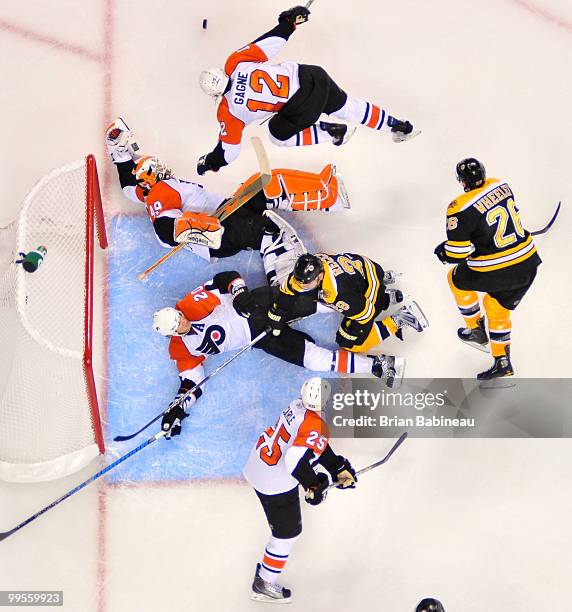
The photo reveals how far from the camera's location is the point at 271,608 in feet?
14.7

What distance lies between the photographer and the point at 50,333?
3.97 m

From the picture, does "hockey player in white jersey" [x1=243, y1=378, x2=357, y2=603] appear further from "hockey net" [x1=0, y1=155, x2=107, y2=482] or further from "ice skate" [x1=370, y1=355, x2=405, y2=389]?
"hockey net" [x1=0, y1=155, x2=107, y2=482]

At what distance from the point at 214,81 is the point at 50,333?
144 centimetres

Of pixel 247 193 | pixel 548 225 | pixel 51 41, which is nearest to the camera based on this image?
pixel 247 193

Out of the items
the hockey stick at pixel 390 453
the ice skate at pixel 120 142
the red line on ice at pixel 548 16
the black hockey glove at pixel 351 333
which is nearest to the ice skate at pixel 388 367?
the black hockey glove at pixel 351 333

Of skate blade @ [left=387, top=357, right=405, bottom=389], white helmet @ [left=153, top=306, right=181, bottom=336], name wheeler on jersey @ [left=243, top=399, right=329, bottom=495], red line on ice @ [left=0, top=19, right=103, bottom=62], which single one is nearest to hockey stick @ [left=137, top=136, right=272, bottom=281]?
white helmet @ [left=153, top=306, right=181, bottom=336]

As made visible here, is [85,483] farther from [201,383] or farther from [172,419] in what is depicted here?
[201,383]

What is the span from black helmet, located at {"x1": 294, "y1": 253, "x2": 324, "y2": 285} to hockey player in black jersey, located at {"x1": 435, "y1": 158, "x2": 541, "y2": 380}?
633 mm

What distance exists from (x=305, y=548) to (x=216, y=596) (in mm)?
519

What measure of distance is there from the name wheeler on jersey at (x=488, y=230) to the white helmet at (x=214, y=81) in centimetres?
125

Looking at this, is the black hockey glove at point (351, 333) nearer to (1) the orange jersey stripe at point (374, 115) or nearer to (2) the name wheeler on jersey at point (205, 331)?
(2) the name wheeler on jersey at point (205, 331)

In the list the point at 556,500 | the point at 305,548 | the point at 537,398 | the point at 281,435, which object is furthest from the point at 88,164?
the point at 556,500

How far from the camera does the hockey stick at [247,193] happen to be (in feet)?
13.6

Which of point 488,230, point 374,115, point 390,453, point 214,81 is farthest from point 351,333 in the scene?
point 214,81
